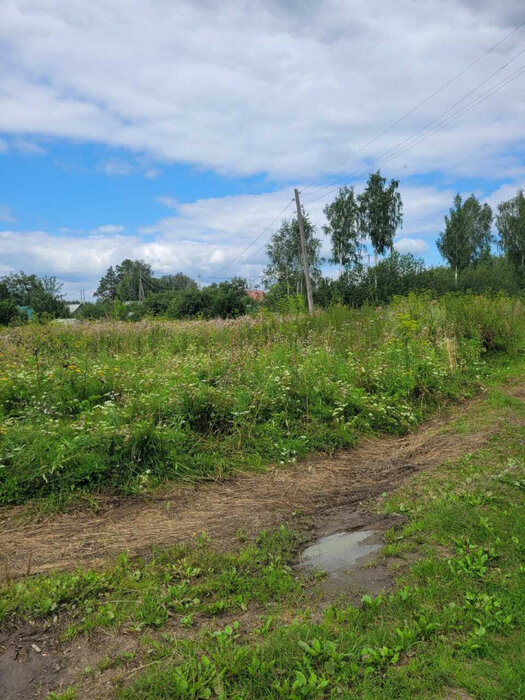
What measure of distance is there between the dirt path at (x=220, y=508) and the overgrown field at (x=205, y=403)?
25 cm

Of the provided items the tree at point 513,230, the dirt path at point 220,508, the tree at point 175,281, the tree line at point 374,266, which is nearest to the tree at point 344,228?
the tree line at point 374,266

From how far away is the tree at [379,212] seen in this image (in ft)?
133

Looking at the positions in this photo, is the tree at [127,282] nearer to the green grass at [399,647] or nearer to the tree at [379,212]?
the tree at [379,212]

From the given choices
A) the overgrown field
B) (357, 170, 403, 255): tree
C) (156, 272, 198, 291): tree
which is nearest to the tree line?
(357, 170, 403, 255): tree

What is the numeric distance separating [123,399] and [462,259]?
159 ft

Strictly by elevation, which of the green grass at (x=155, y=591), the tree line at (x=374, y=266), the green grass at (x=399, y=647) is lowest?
the green grass at (x=399, y=647)

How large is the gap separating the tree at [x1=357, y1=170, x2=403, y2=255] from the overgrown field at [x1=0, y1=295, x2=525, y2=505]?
1312 inches

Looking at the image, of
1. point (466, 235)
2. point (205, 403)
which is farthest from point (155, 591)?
point (466, 235)

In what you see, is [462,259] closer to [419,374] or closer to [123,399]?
[419,374]

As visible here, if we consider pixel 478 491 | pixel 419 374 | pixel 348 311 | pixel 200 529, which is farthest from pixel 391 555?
pixel 348 311

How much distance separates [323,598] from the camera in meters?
2.67

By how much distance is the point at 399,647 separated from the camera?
2.15 metres

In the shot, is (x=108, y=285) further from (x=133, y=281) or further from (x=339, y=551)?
(x=339, y=551)

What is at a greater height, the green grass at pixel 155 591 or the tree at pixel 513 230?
the tree at pixel 513 230
